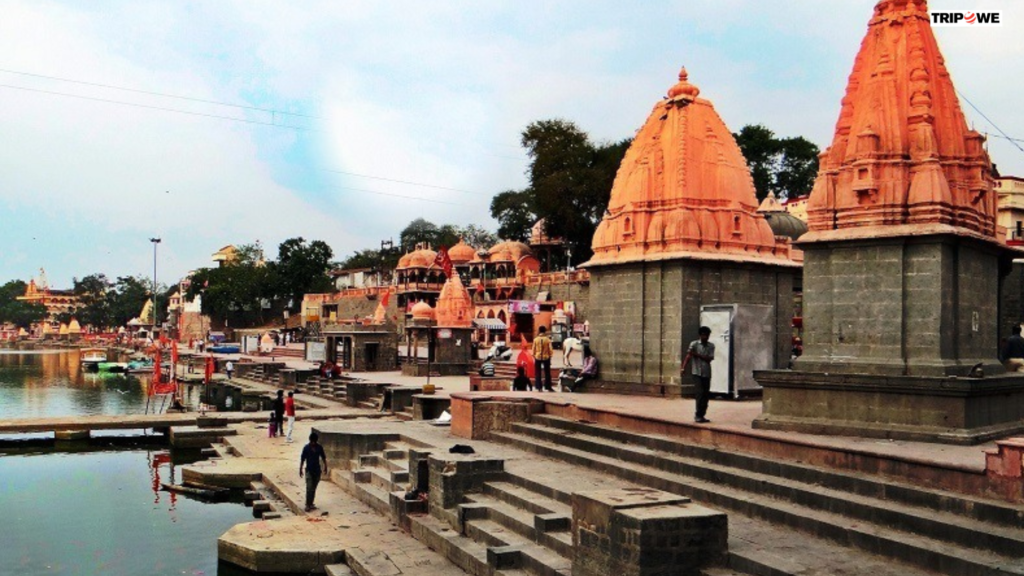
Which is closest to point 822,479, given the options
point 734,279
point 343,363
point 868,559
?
point 868,559

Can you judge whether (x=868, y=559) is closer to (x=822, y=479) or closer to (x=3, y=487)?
(x=822, y=479)

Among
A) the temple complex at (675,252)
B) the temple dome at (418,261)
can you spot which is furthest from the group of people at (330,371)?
the temple dome at (418,261)

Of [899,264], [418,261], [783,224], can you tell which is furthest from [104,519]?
[418,261]

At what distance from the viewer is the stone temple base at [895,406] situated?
8.10m

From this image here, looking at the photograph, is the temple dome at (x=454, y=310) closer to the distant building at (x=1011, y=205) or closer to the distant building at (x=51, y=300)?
the distant building at (x=1011, y=205)

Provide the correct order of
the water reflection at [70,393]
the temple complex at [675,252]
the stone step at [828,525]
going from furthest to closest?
the water reflection at [70,393], the temple complex at [675,252], the stone step at [828,525]

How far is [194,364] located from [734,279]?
49231mm

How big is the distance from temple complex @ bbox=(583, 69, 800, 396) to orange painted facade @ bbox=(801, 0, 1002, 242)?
4826 mm

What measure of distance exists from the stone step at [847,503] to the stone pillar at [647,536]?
3.73 feet

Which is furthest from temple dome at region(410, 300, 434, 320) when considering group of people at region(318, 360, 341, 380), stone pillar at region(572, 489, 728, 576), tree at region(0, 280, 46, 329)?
tree at region(0, 280, 46, 329)

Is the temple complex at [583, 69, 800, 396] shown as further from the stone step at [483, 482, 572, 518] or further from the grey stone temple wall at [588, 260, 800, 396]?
the stone step at [483, 482, 572, 518]

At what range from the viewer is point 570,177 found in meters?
47.6

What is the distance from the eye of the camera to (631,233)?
15539 millimetres

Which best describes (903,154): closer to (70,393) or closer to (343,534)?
(343,534)
